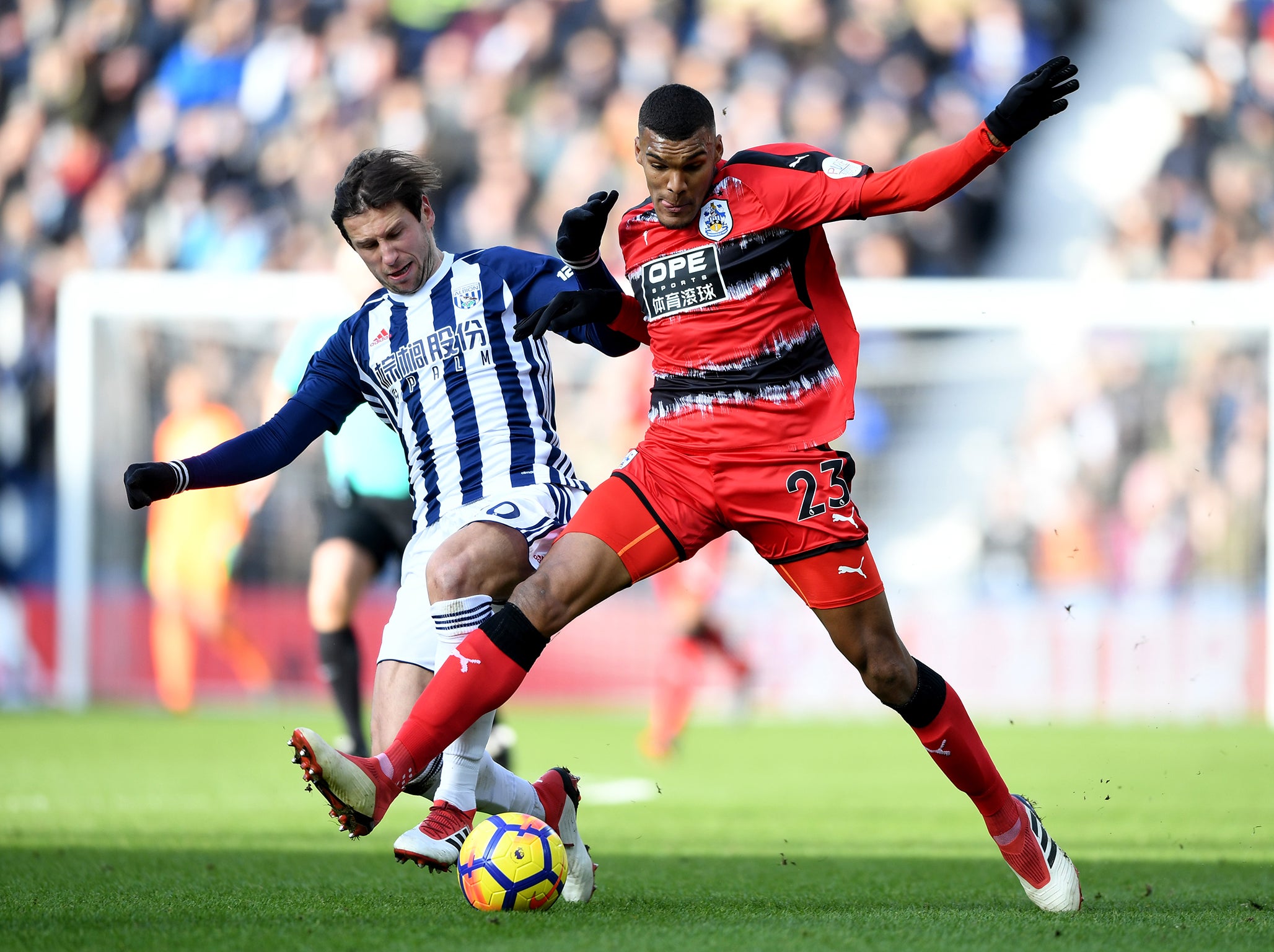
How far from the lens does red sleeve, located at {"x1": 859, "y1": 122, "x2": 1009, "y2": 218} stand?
154 inches

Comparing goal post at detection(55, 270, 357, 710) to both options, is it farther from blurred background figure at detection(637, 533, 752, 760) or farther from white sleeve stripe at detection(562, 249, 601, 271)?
white sleeve stripe at detection(562, 249, 601, 271)

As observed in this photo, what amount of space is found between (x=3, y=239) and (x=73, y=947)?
12703 mm

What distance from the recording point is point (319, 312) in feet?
38.6

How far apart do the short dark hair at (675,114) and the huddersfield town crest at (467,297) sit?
75cm

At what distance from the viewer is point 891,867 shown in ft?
17.1

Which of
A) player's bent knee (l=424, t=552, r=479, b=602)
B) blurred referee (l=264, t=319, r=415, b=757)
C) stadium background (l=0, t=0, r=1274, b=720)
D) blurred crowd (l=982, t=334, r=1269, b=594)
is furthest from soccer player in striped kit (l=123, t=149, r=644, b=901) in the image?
blurred crowd (l=982, t=334, r=1269, b=594)

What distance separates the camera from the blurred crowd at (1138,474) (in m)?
12.0

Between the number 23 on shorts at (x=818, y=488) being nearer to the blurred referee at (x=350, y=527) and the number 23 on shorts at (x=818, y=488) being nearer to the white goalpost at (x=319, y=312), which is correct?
the blurred referee at (x=350, y=527)

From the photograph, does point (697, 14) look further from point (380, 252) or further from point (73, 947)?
point (73, 947)

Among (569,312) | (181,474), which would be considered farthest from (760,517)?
(181,474)

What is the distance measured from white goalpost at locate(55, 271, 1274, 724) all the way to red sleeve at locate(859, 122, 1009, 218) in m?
7.85

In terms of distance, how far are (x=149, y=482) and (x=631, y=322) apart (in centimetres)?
147

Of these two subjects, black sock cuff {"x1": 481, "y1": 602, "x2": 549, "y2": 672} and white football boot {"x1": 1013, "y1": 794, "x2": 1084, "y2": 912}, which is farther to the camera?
white football boot {"x1": 1013, "y1": 794, "x2": 1084, "y2": 912}

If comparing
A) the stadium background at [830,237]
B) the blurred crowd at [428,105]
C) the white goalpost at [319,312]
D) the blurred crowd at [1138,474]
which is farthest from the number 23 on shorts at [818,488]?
the blurred crowd at [428,105]
